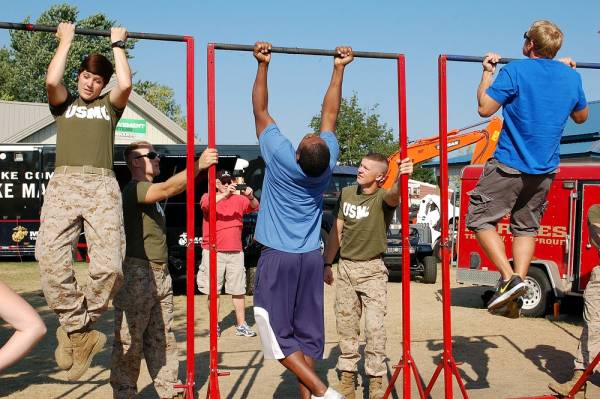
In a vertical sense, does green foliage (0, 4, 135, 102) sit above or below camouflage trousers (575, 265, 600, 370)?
above

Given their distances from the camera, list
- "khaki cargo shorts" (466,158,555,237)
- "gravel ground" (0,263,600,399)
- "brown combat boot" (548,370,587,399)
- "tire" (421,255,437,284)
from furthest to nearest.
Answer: "tire" (421,255,437,284), "gravel ground" (0,263,600,399), "brown combat boot" (548,370,587,399), "khaki cargo shorts" (466,158,555,237)

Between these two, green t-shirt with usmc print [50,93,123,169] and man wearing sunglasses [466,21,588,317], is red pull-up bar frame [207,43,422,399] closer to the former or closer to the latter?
man wearing sunglasses [466,21,588,317]

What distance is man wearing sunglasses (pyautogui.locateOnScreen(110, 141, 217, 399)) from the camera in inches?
225

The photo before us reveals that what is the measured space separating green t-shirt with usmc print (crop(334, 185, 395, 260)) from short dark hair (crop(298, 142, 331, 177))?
1.79m

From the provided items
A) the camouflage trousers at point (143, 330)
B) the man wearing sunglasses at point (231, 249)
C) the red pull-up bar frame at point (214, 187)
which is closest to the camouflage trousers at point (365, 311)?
the red pull-up bar frame at point (214, 187)

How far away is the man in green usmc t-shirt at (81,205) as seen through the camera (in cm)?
486

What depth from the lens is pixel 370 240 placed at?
6812mm

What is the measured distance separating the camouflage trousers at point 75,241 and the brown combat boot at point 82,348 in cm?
8

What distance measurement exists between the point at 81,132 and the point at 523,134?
9.62 ft

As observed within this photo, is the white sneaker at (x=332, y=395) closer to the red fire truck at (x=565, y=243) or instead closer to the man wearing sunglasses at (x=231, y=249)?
the man wearing sunglasses at (x=231, y=249)

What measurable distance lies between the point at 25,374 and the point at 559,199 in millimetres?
7934

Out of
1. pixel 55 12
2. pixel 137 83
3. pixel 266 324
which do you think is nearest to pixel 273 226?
pixel 266 324

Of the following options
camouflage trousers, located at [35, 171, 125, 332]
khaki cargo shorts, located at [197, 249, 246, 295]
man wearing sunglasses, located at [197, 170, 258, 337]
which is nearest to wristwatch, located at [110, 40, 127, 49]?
camouflage trousers, located at [35, 171, 125, 332]

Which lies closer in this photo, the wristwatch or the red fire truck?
the wristwatch
